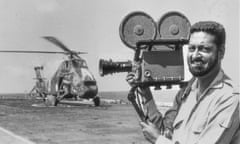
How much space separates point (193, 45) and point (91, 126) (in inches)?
414

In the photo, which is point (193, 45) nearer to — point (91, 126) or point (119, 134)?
point (119, 134)

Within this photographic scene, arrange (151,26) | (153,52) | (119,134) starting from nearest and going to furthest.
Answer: (153,52) < (151,26) < (119,134)

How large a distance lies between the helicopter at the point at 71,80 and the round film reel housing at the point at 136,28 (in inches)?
808

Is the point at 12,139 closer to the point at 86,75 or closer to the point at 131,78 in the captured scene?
the point at 131,78

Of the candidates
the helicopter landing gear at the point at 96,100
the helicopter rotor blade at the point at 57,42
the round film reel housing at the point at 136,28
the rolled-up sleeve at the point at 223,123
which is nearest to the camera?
the rolled-up sleeve at the point at 223,123

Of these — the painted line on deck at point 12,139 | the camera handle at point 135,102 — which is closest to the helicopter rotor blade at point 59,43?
the painted line on deck at point 12,139

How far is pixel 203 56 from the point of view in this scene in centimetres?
139

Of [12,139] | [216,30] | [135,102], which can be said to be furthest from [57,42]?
[216,30]

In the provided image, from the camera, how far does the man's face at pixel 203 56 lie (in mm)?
1389

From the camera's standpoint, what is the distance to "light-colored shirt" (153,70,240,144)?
1322mm

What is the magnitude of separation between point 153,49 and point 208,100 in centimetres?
47

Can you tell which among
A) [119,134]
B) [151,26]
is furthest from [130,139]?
[151,26]

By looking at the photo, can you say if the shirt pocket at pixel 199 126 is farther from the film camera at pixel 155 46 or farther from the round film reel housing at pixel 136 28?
the round film reel housing at pixel 136 28

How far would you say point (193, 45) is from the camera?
142cm
